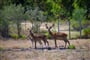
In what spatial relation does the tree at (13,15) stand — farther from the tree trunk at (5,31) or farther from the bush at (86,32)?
the bush at (86,32)

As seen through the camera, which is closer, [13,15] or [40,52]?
[40,52]

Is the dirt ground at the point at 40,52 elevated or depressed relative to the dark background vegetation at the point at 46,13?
depressed

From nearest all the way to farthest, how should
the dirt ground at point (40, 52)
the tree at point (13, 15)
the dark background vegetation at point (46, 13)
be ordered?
the dirt ground at point (40, 52) < the dark background vegetation at point (46, 13) < the tree at point (13, 15)

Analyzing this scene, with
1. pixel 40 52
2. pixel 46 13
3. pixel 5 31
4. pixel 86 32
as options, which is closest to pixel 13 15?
pixel 5 31

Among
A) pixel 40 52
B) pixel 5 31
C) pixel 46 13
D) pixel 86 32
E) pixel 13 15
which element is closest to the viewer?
pixel 40 52

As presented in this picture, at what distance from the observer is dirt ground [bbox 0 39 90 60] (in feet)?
→ 50.9

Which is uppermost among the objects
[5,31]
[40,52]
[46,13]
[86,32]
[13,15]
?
[46,13]

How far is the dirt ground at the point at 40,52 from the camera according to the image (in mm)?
15508

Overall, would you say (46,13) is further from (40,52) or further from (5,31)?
(40,52)

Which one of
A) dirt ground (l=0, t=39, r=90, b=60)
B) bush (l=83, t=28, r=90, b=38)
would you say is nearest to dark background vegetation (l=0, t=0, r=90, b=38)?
bush (l=83, t=28, r=90, b=38)

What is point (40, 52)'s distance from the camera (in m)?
16.7

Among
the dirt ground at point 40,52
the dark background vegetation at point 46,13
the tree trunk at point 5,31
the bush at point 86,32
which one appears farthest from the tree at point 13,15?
the bush at point 86,32

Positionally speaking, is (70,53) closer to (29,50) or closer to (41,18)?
(29,50)

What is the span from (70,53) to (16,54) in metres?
2.66
